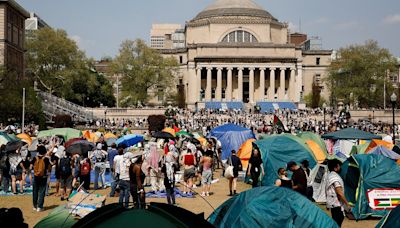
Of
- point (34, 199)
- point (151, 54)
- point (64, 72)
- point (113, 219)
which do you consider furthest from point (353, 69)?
point (113, 219)

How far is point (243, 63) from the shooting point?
8988 centimetres

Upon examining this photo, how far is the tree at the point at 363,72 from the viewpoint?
76938 millimetres

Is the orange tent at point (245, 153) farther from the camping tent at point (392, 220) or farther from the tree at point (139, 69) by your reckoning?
the tree at point (139, 69)

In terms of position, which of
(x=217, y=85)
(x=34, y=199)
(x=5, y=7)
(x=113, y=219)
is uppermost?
(x=5, y=7)

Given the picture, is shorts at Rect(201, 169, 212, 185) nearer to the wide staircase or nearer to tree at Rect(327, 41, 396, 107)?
the wide staircase

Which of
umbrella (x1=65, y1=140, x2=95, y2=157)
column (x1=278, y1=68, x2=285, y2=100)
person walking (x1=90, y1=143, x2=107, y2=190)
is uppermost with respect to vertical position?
column (x1=278, y1=68, x2=285, y2=100)

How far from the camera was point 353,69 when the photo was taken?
7769 centimetres

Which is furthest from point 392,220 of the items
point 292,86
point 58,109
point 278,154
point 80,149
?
point 292,86

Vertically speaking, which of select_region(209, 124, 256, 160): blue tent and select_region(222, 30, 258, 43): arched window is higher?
select_region(222, 30, 258, 43): arched window

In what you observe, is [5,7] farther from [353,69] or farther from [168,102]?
[353,69]

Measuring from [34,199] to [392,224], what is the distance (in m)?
9.77

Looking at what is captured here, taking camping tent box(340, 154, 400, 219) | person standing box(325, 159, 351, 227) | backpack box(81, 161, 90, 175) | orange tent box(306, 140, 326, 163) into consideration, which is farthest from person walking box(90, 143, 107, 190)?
person standing box(325, 159, 351, 227)

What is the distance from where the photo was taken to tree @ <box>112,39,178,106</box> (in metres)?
78.6

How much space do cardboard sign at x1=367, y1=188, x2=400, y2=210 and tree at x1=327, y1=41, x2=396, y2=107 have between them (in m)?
64.1
